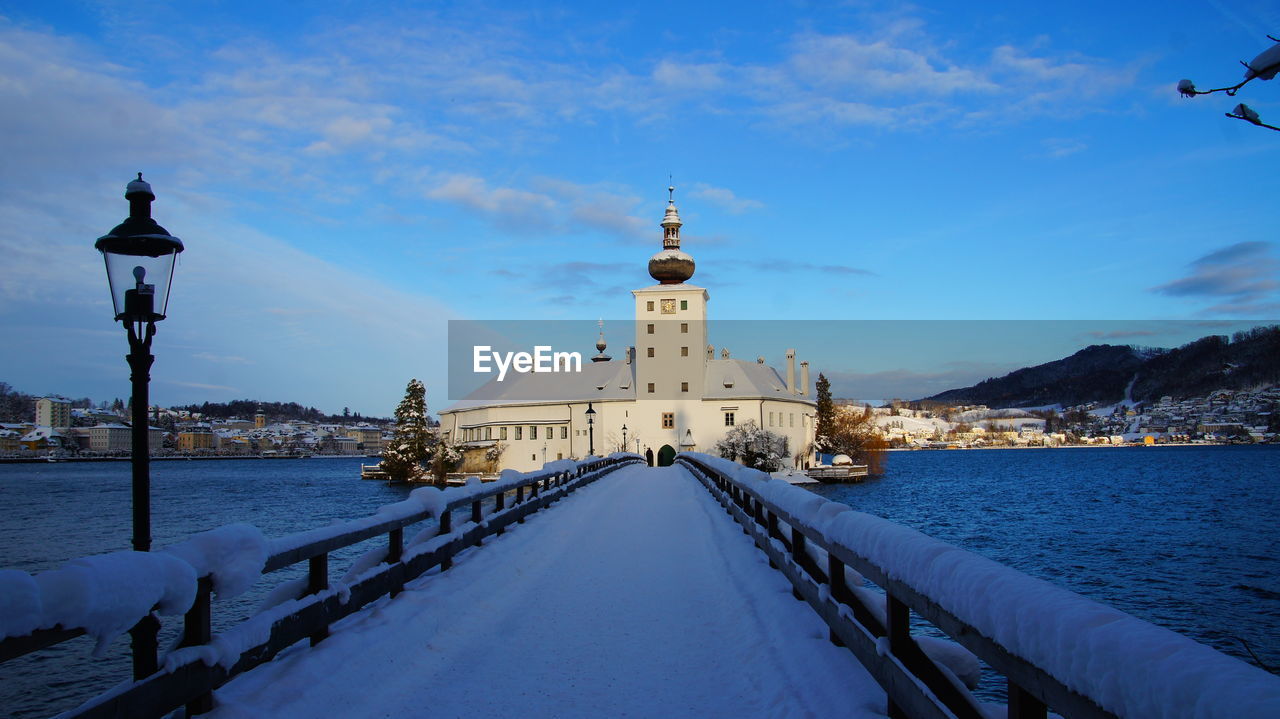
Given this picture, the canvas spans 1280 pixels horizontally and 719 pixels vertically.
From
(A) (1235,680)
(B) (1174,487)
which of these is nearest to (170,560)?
(A) (1235,680)

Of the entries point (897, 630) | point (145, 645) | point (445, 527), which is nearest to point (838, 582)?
point (897, 630)

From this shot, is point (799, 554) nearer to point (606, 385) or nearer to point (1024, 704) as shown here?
point (1024, 704)

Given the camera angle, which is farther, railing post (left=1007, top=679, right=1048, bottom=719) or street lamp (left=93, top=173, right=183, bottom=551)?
street lamp (left=93, top=173, right=183, bottom=551)

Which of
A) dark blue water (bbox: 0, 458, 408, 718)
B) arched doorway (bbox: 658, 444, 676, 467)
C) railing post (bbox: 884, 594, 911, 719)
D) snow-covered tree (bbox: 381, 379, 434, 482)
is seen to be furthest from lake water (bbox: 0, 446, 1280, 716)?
arched doorway (bbox: 658, 444, 676, 467)

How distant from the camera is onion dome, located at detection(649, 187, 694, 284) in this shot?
7069 centimetres

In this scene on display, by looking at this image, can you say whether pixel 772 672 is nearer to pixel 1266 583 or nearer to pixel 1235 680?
pixel 1235 680

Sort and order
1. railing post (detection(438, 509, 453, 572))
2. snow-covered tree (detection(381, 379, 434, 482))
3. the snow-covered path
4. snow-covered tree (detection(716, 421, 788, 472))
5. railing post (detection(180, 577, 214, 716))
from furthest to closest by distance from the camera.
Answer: snow-covered tree (detection(381, 379, 434, 482)) → snow-covered tree (detection(716, 421, 788, 472)) → railing post (detection(438, 509, 453, 572)) → the snow-covered path → railing post (detection(180, 577, 214, 716))

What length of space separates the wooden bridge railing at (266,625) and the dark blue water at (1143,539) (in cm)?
664

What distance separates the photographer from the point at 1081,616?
236 cm

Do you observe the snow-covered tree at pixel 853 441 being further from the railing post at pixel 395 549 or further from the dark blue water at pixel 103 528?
the railing post at pixel 395 549

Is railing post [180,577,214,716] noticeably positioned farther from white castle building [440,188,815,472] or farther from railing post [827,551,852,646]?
white castle building [440,188,815,472]

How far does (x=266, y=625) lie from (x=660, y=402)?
65.1 m

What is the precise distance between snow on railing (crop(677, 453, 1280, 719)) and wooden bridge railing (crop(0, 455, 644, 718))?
322 cm

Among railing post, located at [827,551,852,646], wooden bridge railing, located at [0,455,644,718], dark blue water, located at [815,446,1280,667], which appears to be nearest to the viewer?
wooden bridge railing, located at [0,455,644,718]
